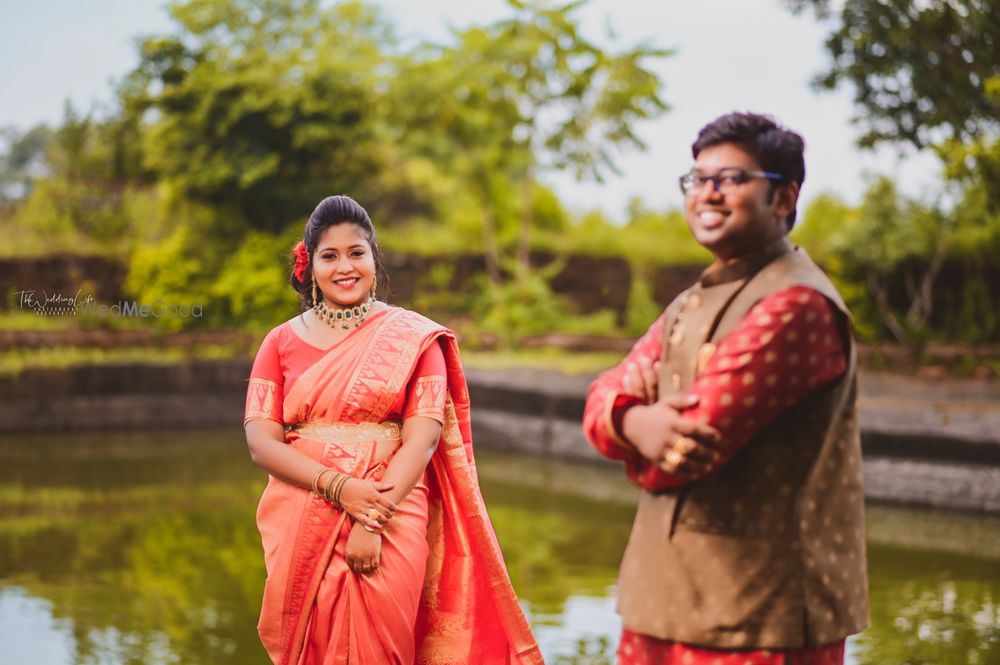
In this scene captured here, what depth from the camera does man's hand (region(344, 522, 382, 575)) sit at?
2463 millimetres

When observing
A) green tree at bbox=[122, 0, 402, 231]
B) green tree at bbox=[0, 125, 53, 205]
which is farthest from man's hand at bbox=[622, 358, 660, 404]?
green tree at bbox=[0, 125, 53, 205]

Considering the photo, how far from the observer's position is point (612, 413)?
1.80m

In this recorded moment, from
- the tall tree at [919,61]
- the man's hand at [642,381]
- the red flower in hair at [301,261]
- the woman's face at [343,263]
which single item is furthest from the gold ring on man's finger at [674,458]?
the tall tree at [919,61]

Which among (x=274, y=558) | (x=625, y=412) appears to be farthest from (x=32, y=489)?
(x=625, y=412)

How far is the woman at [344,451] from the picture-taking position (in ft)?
8.14

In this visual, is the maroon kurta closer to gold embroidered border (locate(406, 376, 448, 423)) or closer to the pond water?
gold embroidered border (locate(406, 376, 448, 423))

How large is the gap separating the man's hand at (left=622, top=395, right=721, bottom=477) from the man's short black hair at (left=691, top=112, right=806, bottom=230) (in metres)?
0.40

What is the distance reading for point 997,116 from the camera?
894 cm

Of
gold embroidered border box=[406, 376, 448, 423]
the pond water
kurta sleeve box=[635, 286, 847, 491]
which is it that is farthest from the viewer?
the pond water

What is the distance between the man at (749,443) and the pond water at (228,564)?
7.80 feet

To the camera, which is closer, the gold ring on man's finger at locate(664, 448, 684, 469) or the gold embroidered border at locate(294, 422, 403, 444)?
the gold ring on man's finger at locate(664, 448, 684, 469)

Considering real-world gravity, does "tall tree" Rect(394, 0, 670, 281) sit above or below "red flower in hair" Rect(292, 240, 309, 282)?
above

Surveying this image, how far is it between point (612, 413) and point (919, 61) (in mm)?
8559

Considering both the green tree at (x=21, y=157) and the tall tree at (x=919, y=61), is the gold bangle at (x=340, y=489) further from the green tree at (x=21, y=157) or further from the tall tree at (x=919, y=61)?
the green tree at (x=21, y=157)
